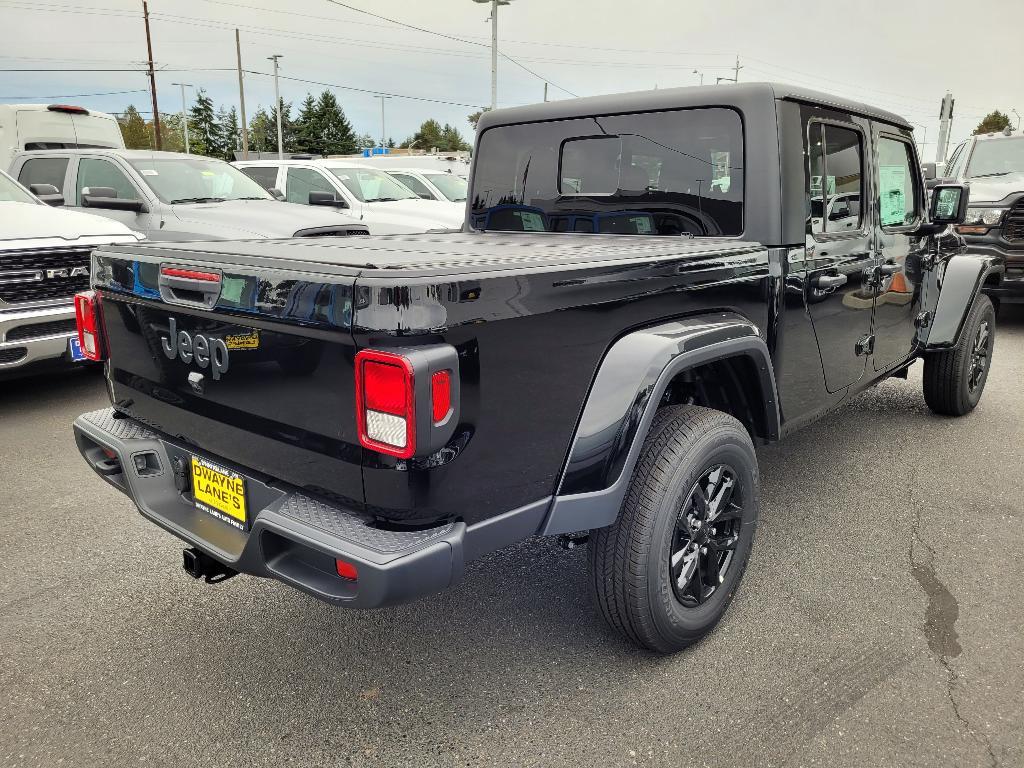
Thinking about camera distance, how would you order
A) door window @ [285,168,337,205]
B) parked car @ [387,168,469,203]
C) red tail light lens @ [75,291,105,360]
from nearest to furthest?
red tail light lens @ [75,291,105,360]
door window @ [285,168,337,205]
parked car @ [387,168,469,203]

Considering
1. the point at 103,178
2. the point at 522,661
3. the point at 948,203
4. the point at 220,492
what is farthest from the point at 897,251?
the point at 103,178

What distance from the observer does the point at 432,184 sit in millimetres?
13258

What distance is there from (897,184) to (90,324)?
395 cm

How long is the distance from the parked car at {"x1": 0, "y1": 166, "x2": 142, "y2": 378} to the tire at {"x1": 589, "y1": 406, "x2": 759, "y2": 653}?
403 cm

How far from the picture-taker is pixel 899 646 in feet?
8.80

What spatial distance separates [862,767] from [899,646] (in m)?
0.70

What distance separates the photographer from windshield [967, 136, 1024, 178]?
31.5 feet

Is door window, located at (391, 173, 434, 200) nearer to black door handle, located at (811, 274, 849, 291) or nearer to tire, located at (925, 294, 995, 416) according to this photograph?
tire, located at (925, 294, 995, 416)

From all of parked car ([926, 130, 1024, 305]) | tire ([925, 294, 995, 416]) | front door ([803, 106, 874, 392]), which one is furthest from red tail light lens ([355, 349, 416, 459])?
parked car ([926, 130, 1024, 305])

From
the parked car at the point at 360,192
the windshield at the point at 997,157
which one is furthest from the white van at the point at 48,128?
the windshield at the point at 997,157

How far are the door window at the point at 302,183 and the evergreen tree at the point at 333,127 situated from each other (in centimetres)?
7294

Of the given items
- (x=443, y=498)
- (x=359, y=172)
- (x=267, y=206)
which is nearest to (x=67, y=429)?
(x=267, y=206)

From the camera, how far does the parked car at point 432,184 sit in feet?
42.3

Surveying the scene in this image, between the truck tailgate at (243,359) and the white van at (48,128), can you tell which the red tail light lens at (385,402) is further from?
the white van at (48,128)
